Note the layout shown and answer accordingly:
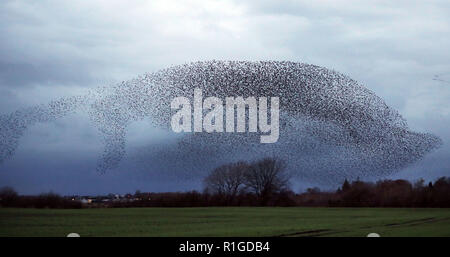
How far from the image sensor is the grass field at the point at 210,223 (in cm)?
3372

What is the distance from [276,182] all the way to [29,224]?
24.8 meters

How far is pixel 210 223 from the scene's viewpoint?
43.9 m

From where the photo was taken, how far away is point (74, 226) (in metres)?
37.8

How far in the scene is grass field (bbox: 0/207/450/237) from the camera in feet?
111
